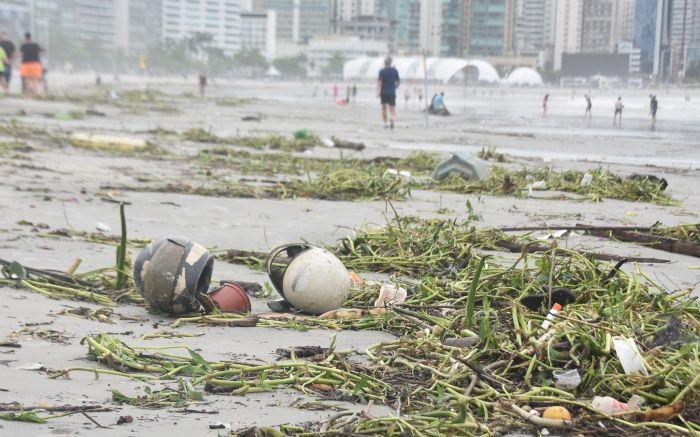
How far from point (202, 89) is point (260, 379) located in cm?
6495

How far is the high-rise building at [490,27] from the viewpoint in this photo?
6885 inches

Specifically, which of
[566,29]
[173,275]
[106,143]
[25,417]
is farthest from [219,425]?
[566,29]

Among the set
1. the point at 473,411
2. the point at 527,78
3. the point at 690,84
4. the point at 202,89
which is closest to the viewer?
the point at 473,411

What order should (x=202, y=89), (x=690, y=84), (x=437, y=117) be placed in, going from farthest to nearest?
(x=202, y=89), (x=690, y=84), (x=437, y=117)

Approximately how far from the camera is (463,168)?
11.7 metres

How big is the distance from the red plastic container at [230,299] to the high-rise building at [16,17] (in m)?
169

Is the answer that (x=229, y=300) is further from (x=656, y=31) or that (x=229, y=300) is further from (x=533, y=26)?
(x=533, y=26)

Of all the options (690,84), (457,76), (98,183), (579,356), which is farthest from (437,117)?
(457,76)

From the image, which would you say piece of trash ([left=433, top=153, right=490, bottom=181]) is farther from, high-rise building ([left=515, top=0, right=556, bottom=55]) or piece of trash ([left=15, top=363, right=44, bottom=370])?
high-rise building ([left=515, top=0, right=556, bottom=55])

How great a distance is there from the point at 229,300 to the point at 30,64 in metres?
29.6

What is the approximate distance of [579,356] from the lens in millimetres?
3947

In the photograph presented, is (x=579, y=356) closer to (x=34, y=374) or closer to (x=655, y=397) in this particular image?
(x=655, y=397)

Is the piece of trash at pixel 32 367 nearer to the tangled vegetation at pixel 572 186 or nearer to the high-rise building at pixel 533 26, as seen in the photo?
the tangled vegetation at pixel 572 186

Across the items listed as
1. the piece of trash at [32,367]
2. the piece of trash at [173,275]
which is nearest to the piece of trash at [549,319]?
the piece of trash at [173,275]
